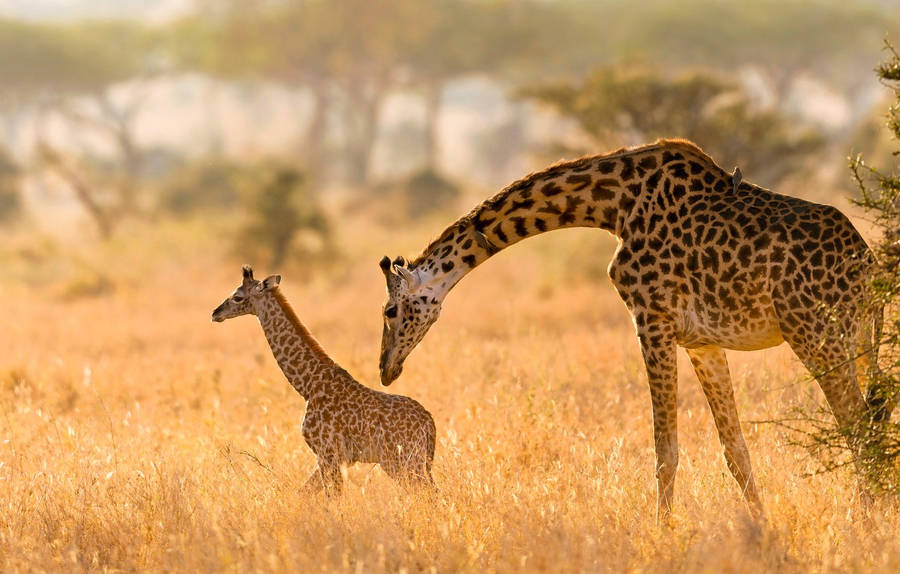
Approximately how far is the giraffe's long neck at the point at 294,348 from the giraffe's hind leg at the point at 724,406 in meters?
2.32

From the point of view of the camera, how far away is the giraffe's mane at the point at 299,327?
6957 mm

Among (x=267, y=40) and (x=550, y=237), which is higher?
(x=267, y=40)

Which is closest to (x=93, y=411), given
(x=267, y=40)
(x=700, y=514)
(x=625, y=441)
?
(x=625, y=441)

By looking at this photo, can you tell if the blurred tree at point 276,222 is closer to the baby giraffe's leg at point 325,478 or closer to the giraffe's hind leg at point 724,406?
the baby giraffe's leg at point 325,478

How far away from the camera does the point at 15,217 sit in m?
36.9

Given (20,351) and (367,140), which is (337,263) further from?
(367,140)

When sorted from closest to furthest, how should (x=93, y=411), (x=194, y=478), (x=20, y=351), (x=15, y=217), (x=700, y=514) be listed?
(x=700, y=514) → (x=194, y=478) → (x=93, y=411) → (x=20, y=351) → (x=15, y=217)

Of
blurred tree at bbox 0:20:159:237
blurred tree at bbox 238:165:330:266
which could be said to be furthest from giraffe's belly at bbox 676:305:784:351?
blurred tree at bbox 0:20:159:237

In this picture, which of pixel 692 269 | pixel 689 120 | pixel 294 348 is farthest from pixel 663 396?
pixel 689 120

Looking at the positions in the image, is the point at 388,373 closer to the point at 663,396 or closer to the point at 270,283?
the point at 270,283

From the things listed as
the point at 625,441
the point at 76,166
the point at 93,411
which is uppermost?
the point at 76,166

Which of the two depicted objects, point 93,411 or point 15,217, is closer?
point 93,411

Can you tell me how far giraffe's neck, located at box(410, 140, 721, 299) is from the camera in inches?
256

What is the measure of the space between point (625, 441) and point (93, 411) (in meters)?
4.76
